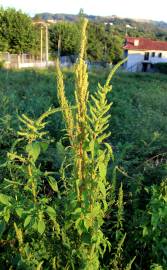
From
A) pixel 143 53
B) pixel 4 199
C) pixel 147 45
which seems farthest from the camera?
pixel 147 45

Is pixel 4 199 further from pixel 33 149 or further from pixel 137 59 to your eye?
pixel 137 59

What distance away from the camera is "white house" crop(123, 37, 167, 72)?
149ft

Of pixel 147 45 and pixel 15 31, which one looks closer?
pixel 15 31

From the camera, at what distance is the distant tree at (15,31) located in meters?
31.0

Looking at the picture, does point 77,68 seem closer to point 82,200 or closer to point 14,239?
point 82,200

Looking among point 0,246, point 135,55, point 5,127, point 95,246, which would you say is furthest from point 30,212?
point 135,55

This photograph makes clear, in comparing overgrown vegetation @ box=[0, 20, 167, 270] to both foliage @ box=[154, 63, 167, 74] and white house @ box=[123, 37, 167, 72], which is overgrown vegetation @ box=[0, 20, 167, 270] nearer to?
foliage @ box=[154, 63, 167, 74]

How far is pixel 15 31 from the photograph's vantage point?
31406mm

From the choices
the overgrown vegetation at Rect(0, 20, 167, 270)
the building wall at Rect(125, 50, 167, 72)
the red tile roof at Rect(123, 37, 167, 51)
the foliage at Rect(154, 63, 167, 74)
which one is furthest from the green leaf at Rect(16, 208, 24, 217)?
the red tile roof at Rect(123, 37, 167, 51)

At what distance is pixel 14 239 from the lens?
193 centimetres

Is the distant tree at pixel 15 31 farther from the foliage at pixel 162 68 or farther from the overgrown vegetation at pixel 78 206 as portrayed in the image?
the overgrown vegetation at pixel 78 206

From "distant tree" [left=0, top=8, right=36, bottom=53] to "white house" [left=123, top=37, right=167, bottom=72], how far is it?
16993mm

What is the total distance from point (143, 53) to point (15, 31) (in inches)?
842

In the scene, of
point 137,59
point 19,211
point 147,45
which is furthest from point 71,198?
point 147,45
